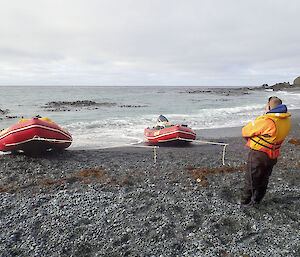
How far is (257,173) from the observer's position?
387 centimetres

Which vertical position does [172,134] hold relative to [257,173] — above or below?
below

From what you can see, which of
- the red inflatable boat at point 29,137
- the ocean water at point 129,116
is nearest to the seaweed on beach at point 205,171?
the ocean water at point 129,116

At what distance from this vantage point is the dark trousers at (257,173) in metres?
3.78

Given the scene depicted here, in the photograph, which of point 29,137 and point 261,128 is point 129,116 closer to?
point 29,137

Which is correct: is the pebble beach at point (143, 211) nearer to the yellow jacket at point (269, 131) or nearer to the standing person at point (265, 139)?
the standing person at point (265, 139)


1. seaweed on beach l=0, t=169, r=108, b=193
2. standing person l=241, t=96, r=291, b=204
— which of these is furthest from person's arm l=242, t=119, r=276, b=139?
seaweed on beach l=0, t=169, r=108, b=193

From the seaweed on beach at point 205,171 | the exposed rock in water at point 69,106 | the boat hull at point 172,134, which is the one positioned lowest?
the seaweed on beach at point 205,171

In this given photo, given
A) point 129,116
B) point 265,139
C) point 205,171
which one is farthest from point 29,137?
point 129,116

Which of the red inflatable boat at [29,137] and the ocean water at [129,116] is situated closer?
the red inflatable boat at [29,137]

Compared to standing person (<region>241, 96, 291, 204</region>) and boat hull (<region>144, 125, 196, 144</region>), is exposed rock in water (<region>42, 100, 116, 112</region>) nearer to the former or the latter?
boat hull (<region>144, 125, 196, 144</region>)

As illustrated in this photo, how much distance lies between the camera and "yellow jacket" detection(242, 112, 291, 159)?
3.57 meters

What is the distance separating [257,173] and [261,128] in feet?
2.89

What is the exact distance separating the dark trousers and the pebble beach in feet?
1.16

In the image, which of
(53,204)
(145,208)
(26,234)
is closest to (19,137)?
(53,204)
